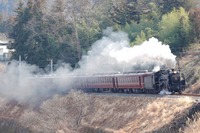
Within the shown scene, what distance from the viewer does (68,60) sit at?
78875 mm

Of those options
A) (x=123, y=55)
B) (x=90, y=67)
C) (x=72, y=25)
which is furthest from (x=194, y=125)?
(x=72, y=25)

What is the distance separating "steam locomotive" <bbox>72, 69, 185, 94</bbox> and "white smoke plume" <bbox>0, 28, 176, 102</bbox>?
2.54 meters

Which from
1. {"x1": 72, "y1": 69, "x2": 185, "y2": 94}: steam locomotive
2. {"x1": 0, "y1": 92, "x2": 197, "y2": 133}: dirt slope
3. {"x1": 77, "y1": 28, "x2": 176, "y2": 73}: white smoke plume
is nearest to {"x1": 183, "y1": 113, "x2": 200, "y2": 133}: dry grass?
{"x1": 0, "y1": 92, "x2": 197, "y2": 133}: dirt slope

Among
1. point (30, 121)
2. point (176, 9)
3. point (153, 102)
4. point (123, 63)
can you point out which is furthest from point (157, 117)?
point (176, 9)

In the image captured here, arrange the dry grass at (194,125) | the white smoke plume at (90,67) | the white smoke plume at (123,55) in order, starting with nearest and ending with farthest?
the dry grass at (194,125) < the white smoke plume at (123,55) < the white smoke plume at (90,67)

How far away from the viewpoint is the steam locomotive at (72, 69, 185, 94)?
43.5 meters

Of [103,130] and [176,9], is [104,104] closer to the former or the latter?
[103,130]

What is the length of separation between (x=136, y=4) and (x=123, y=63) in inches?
1080

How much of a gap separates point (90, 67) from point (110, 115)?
103ft

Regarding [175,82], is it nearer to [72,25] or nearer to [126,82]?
[126,82]

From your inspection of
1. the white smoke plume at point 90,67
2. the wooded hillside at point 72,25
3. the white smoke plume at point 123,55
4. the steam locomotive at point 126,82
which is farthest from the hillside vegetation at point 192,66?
the wooded hillside at point 72,25

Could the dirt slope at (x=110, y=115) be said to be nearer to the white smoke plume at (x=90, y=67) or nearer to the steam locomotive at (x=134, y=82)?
the steam locomotive at (x=134, y=82)

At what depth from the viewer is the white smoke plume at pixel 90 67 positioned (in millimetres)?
54000

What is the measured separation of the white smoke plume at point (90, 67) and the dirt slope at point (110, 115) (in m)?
6.61
